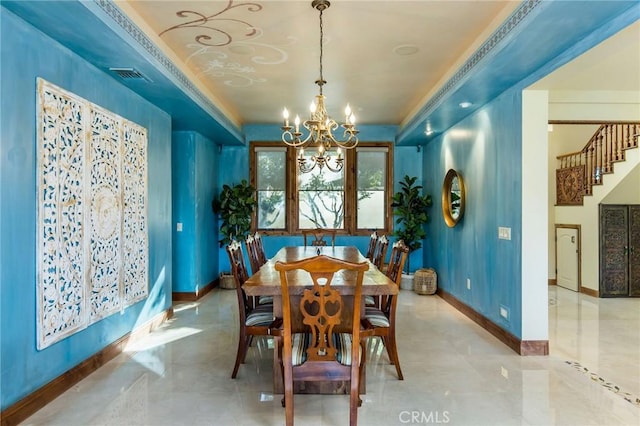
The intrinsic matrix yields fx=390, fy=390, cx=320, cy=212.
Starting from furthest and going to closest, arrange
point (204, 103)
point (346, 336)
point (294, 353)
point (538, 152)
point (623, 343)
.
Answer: point (204, 103)
point (623, 343)
point (538, 152)
point (346, 336)
point (294, 353)

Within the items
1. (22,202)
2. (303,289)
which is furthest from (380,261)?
(22,202)

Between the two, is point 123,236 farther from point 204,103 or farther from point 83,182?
point 204,103

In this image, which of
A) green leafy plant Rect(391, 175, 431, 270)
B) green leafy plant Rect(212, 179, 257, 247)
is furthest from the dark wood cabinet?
green leafy plant Rect(212, 179, 257, 247)

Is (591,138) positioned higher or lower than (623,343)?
higher

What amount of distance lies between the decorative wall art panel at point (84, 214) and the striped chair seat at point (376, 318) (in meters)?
2.23

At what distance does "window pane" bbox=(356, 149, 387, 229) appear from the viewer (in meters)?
7.17

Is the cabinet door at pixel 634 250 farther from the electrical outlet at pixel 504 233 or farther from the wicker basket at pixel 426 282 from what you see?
the electrical outlet at pixel 504 233

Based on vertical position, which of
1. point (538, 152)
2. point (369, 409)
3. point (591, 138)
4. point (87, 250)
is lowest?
point (369, 409)

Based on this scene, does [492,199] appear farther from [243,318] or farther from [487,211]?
[243,318]

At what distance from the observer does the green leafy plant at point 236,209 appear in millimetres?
6590

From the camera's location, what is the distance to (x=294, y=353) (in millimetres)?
2314

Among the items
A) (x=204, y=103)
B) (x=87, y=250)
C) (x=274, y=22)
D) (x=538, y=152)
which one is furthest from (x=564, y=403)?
(x=204, y=103)

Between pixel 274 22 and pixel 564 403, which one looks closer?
pixel 564 403

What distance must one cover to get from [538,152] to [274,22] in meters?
2.57
